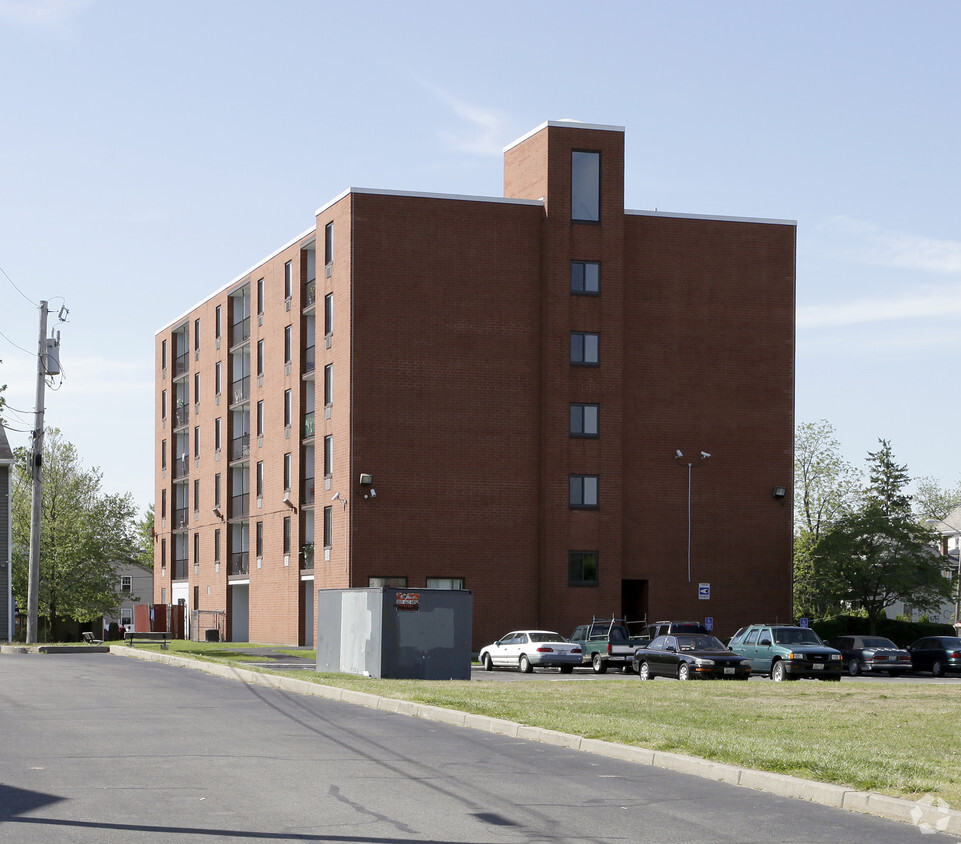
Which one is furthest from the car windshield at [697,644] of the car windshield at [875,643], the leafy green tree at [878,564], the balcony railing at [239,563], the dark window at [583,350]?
the balcony railing at [239,563]

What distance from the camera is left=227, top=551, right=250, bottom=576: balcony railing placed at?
64.8 m

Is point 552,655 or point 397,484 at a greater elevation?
point 397,484

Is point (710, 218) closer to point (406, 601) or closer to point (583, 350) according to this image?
point (583, 350)

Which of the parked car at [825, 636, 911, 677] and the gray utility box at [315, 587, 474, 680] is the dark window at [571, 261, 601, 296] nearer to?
the parked car at [825, 636, 911, 677]

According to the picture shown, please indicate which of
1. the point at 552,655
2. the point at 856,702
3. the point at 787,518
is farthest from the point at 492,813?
the point at 787,518

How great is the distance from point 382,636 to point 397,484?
20843 mm

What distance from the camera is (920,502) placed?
10694 centimetres

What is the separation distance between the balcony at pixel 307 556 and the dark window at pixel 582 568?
1088 centimetres

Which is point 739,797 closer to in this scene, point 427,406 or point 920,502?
point 427,406

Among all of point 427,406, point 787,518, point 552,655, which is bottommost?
point 552,655

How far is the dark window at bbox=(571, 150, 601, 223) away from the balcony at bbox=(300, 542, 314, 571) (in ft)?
56.0

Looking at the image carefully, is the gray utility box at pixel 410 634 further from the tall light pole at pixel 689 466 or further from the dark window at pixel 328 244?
the dark window at pixel 328 244

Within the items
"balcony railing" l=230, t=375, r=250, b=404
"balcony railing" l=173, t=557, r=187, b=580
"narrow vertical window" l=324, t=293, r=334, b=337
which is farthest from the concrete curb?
"balcony railing" l=173, t=557, r=187, b=580

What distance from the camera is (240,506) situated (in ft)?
219
